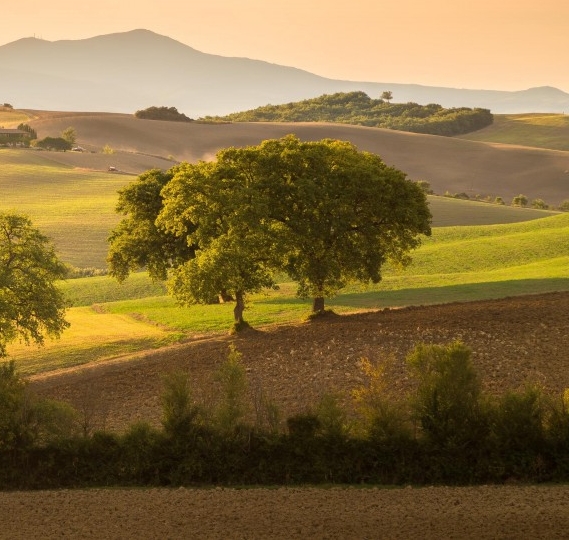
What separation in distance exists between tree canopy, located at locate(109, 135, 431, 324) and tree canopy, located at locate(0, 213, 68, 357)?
6416mm

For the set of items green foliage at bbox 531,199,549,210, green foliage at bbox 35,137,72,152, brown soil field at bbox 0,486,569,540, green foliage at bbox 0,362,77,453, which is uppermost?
green foliage at bbox 35,137,72,152

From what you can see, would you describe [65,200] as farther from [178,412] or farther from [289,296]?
[178,412]

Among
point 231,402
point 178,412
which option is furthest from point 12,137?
point 231,402

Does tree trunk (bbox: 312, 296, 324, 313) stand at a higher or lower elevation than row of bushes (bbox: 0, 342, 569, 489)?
lower

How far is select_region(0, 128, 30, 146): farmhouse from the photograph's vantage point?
169562 millimetres

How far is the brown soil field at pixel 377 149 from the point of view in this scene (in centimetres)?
A: 15288

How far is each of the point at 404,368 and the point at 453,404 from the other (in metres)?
12.3

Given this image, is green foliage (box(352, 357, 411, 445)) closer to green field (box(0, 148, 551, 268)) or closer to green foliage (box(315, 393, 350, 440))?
green foliage (box(315, 393, 350, 440))

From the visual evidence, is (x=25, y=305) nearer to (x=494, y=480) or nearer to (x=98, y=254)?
(x=494, y=480)

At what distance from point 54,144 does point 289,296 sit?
115 meters

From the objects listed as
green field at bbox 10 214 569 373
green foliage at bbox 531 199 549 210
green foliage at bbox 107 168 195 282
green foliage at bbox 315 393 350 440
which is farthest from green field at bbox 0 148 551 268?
green foliage at bbox 315 393 350 440

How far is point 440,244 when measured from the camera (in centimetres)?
8325

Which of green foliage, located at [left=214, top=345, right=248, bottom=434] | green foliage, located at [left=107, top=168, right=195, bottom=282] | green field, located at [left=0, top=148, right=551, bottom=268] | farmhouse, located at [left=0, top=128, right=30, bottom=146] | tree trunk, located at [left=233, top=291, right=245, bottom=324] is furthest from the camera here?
farmhouse, located at [left=0, top=128, right=30, bottom=146]

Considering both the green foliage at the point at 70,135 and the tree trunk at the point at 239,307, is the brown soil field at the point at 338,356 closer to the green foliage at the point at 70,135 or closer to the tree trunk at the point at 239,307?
the tree trunk at the point at 239,307
